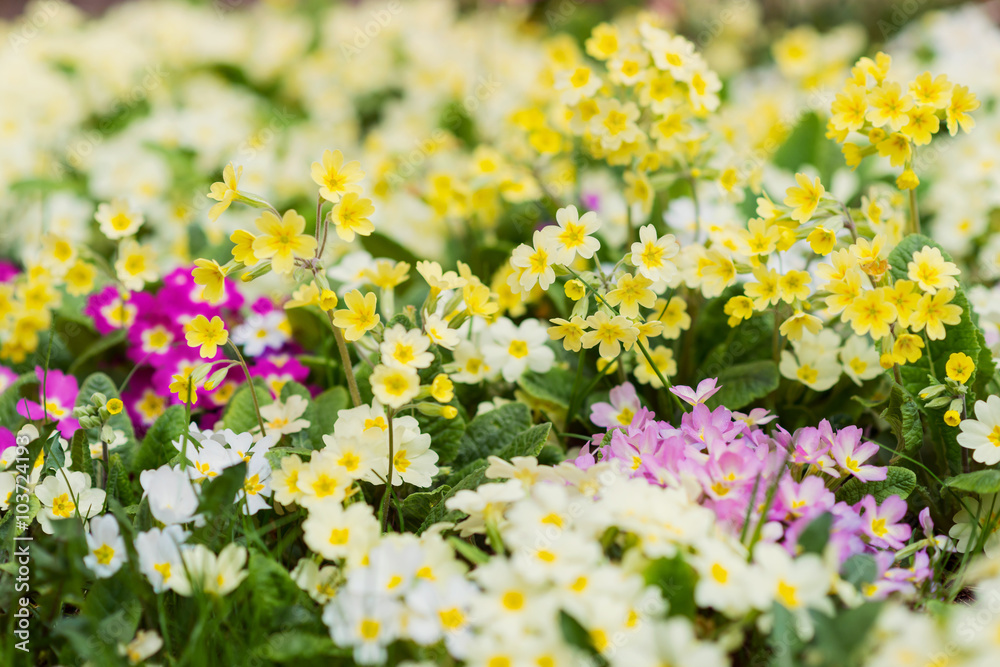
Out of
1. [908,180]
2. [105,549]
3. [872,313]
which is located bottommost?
[105,549]

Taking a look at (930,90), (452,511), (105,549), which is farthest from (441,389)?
(930,90)

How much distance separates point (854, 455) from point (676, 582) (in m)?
0.45

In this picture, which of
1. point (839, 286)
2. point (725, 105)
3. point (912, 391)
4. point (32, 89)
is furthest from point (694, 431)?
point (32, 89)

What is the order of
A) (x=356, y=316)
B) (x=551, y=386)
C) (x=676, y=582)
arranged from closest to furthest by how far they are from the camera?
(x=676, y=582)
(x=356, y=316)
(x=551, y=386)

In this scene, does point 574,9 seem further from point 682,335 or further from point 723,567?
point 723,567

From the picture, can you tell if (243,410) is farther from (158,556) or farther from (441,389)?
(441,389)

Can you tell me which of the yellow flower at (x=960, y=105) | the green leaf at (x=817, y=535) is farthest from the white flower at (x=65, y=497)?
the yellow flower at (x=960, y=105)

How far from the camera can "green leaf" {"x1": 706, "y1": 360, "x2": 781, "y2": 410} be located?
4.91ft

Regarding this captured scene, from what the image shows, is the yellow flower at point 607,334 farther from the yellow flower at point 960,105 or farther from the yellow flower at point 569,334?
the yellow flower at point 960,105

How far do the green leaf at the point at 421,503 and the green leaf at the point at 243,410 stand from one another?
0.40m

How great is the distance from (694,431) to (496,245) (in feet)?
2.71

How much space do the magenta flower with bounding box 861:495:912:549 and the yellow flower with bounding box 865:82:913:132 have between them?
0.61m

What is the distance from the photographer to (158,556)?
1.13 m

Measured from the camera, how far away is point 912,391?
141 centimetres
